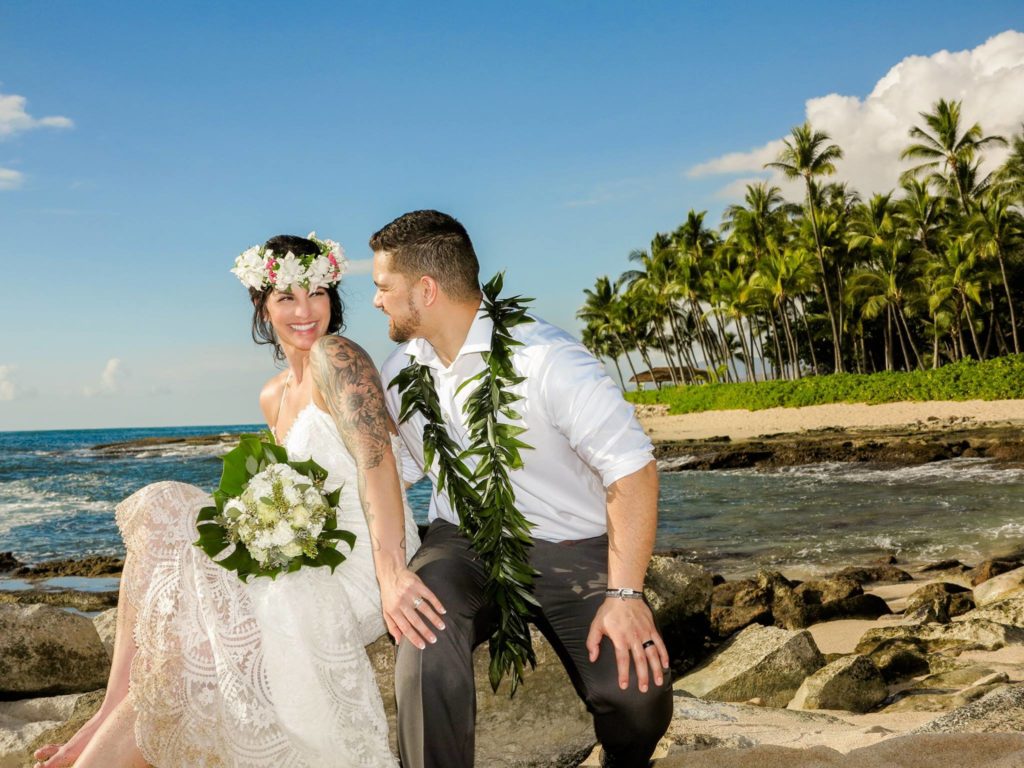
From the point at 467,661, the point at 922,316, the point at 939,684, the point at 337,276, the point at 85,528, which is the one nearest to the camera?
the point at 467,661

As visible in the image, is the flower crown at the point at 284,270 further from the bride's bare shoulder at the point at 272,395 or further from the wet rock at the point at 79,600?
the wet rock at the point at 79,600

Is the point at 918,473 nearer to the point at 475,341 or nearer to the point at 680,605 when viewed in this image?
the point at 680,605

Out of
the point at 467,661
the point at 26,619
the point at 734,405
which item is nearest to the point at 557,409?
the point at 467,661

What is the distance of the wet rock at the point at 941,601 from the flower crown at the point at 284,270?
739 cm

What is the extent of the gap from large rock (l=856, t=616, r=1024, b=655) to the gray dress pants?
4903 mm

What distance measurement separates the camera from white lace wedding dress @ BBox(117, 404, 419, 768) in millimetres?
3316

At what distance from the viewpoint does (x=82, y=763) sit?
131 inches

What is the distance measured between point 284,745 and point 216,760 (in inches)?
10.7

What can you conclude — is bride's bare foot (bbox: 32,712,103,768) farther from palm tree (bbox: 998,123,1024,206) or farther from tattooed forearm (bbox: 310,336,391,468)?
palm tree (bbox: 998,123,1024,206)

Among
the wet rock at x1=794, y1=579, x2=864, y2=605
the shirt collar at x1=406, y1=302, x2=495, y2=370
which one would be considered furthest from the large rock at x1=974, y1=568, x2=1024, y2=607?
the shirt collar at x1=406, y1=302, x2=495, y2=370

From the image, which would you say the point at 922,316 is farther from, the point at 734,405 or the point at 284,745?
the point at 284,745

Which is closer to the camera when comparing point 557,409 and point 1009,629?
point 557,409

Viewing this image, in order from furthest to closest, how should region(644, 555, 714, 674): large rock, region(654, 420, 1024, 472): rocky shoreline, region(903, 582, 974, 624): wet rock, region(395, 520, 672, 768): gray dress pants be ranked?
region(654, 420, 1024, 472): rocky shoreline
region(903, 582, 974, 624): wet rock
region(644, 555, 714, 674): large rock
region(395, 520, 672, 768): gray dress pants

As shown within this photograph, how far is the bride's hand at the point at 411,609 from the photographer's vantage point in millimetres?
3178
